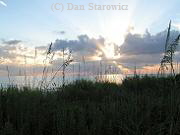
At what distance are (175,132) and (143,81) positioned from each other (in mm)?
5775

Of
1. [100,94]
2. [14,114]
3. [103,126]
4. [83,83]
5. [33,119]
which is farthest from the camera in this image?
[83,83]

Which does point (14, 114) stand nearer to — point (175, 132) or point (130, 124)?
point (130, 124)

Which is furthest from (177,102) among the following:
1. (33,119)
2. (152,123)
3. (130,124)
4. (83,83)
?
(83,83)

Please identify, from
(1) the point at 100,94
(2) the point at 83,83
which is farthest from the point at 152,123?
(2) the point at 83,83

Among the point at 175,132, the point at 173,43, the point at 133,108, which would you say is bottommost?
the point at 175,132

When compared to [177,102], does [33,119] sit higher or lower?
lower

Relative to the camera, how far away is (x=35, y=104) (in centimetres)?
376

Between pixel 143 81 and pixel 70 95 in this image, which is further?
pixel 143 81

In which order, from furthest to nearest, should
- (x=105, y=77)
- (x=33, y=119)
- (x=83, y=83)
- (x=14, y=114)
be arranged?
1. (x=105, y=77)
2. (x=83, y=83)
3. (x=14, y=114)
4. (x=33, y=119)

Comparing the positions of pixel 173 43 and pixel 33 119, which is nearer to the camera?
pixel 173 43

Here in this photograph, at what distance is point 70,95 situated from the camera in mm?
6680

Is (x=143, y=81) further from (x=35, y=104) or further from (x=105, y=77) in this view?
(x=35, y=104)

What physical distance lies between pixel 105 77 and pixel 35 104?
5.91 meters

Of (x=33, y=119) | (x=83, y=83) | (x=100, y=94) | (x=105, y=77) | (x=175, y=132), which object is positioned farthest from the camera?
(x=105, y=77)
